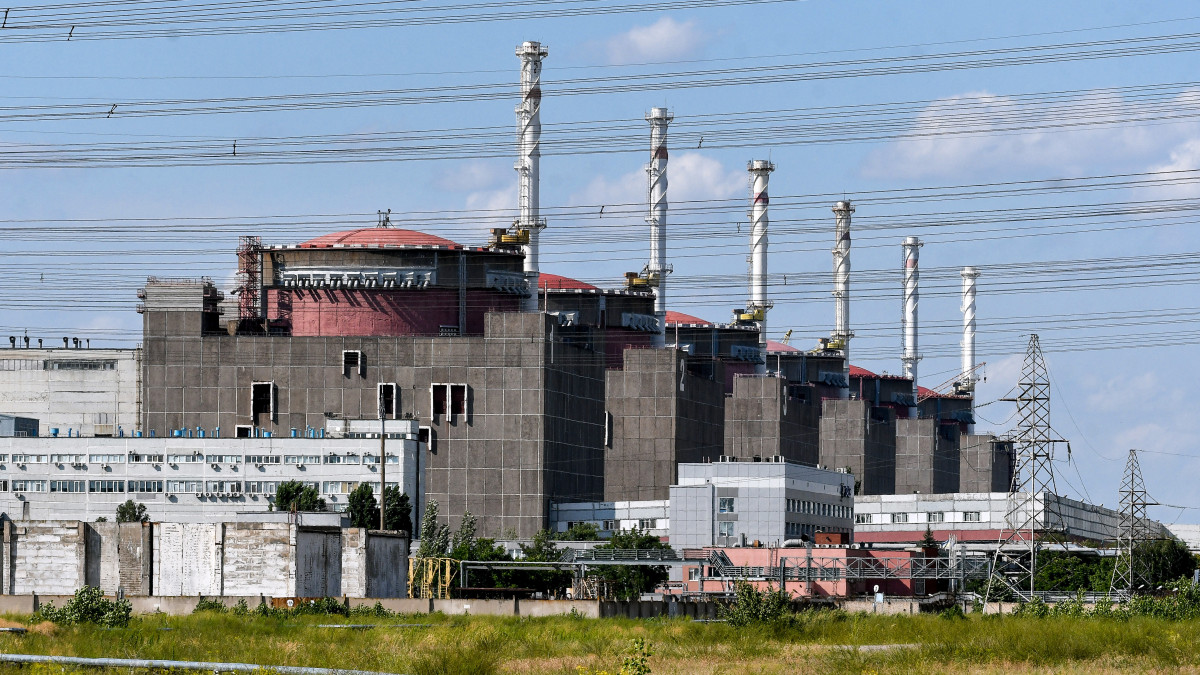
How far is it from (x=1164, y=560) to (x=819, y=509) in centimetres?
2726

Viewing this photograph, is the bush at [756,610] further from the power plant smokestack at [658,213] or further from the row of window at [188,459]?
the power plant smokestack at [658,213]

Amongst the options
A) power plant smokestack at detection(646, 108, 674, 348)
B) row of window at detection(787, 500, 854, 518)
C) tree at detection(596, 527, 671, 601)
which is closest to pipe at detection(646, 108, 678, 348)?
power plant smokestack at detection(646, 108, 674, 348)

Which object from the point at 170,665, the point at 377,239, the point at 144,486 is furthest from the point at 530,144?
the point at 170,665

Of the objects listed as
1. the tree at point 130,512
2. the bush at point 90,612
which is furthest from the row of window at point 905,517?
the bush at point 90,612

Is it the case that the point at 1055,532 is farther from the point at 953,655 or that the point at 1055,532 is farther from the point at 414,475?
the point at 953,655

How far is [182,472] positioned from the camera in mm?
133500

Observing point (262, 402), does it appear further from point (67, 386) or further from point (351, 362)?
point (67, 386)

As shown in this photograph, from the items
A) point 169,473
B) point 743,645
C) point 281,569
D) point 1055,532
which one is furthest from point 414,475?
point 743,645

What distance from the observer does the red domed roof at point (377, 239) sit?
150250 mm

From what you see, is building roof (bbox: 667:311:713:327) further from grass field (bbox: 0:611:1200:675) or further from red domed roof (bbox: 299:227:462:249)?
grass field (bbox: 0:611:1200:675)

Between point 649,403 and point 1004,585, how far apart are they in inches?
2394

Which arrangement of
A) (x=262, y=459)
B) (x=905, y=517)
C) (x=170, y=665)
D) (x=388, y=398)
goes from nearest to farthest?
(x=170, y=665)
(x=262, y=459)
(x=388, y=398)
(x=905, y=517)

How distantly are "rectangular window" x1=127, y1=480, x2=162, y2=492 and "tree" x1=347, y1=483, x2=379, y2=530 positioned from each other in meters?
16.2

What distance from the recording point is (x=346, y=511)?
128750mm
